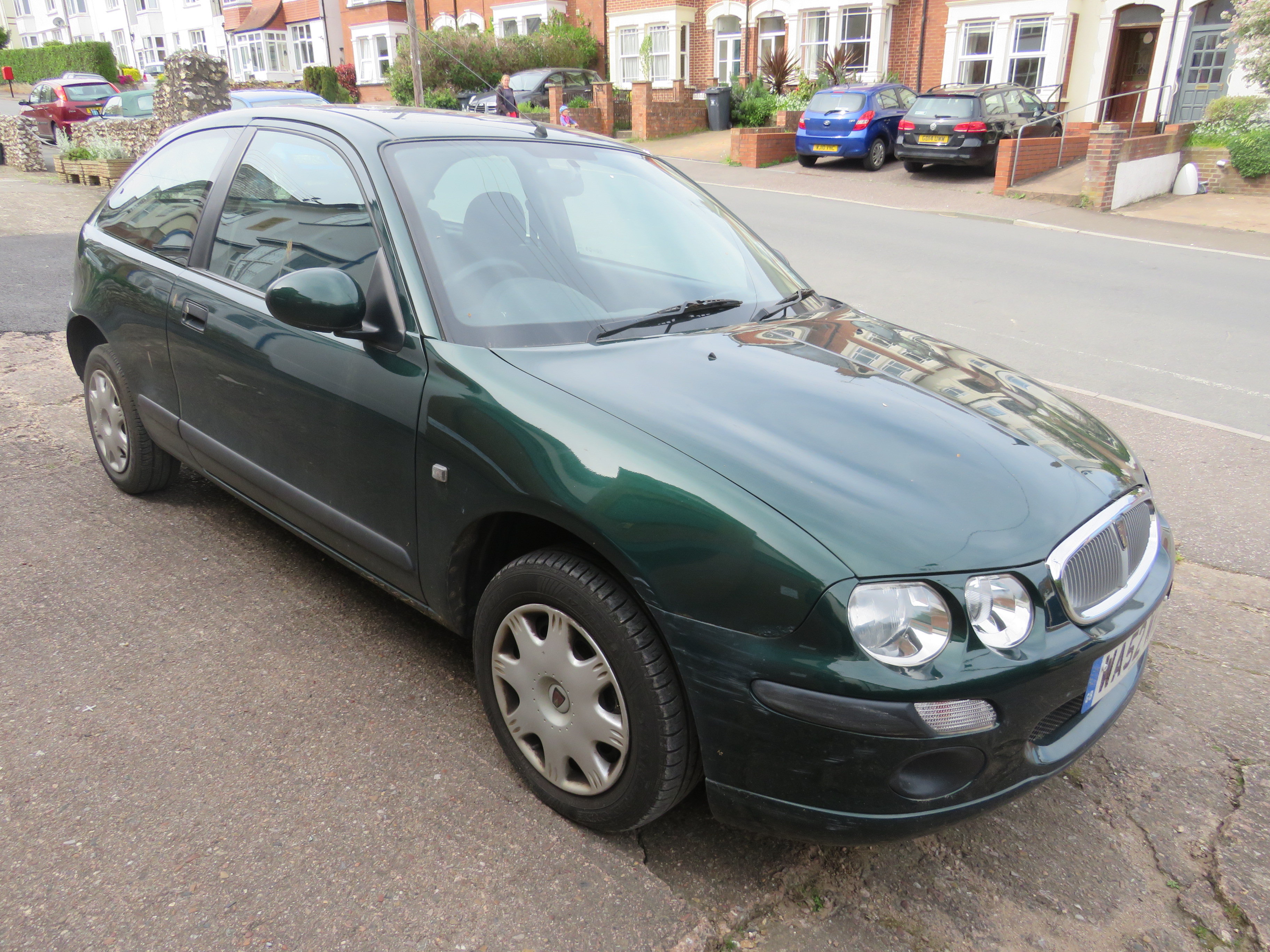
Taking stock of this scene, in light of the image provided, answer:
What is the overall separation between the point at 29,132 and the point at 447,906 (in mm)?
20982

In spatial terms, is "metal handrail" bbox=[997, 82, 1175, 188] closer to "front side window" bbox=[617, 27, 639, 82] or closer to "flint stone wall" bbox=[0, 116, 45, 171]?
"front side window" bbox=[617, 27, 639, 82]

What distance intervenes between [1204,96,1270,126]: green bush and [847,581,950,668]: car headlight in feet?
64.8

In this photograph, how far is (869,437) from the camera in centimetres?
226

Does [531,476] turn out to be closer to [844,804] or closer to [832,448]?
[832,448]

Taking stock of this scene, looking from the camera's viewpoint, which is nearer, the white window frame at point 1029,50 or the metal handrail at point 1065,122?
the metal handrail at point 1065,122

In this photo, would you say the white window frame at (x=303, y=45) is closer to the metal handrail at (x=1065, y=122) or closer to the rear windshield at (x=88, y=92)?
the rear windshield at (x=88, y=92)

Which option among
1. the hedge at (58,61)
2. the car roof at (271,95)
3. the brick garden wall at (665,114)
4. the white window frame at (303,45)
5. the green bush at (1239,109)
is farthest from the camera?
the hedge at (58,61)

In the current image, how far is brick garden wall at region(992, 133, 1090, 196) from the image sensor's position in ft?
56.1

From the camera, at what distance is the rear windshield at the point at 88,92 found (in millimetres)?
25891

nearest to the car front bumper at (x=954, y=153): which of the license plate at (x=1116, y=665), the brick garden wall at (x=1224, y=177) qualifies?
the brick garden wall at (x=1224, y=177)

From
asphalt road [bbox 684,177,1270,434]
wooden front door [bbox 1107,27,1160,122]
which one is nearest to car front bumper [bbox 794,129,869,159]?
asphalt road [bbox 684,177,1270,434]

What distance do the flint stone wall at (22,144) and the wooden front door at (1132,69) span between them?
23704 mm

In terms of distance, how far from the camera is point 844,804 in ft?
6.47

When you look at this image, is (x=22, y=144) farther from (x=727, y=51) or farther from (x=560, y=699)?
(x=560, y=699)
